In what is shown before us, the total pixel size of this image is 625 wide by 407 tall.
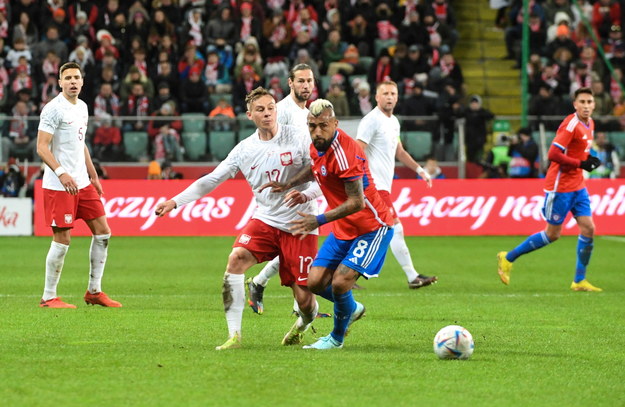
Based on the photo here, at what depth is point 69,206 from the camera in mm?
11055

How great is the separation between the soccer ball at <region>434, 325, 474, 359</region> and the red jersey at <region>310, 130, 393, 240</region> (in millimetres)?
966

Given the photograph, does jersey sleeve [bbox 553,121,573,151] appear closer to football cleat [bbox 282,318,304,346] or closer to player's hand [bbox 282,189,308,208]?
football cleat [bbox 282,318,304,346]

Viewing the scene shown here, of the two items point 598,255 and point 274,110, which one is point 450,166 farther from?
point 274,110

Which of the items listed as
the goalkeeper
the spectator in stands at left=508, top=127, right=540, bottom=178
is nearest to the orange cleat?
the goalkeeper

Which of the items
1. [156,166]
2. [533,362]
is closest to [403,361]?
[533,362]

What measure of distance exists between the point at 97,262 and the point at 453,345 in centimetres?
465

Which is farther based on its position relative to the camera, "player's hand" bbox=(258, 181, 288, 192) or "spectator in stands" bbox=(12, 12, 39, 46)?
"spectator in stands" bbox=(12, 12, 39, 46)

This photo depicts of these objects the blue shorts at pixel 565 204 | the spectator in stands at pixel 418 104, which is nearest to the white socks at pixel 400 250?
the blue shorts at pixel 565 204

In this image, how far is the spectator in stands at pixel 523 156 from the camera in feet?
74.8

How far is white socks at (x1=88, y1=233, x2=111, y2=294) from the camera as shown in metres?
11.3

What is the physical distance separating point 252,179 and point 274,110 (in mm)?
578

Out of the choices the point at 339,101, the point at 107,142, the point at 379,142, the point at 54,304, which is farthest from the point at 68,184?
the point at 339,101

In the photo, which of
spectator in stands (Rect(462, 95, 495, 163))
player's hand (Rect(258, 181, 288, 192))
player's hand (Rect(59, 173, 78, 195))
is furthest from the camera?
spectator in stands (Rect(462, 95, 495, 163))

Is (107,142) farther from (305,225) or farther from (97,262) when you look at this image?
(305,225)
